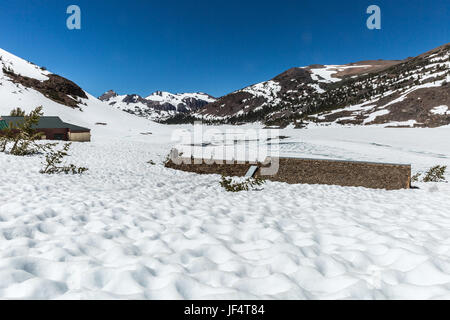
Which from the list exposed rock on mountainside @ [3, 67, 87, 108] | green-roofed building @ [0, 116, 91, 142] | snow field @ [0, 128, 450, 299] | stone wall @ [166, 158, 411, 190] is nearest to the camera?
snow field @ [0, 128, 450, 299]

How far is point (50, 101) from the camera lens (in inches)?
3019

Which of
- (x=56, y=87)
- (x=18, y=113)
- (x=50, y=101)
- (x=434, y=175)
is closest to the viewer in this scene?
(x=434, y=175)

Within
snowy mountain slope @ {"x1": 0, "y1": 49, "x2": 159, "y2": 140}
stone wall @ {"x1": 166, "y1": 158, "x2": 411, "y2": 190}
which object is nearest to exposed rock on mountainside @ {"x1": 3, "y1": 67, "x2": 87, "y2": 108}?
snowy mountain slope @ {"x1": 0, "y1": 49, "x2": 159, "y2": 140}

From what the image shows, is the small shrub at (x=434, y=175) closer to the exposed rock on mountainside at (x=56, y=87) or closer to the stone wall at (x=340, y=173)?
the stone wall at (x=340, y=173)

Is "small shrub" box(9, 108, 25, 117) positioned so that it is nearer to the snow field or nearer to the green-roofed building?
the green-roofed building

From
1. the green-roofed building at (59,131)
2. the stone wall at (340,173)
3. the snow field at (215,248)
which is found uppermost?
the green-roofed building at (59,131)

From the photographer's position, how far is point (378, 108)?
70.9m

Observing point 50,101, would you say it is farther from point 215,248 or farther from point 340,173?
point 215,248

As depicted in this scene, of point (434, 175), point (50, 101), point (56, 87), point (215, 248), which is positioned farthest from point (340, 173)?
point (56, 87)

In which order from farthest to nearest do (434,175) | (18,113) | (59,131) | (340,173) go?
(59,131)
(18,113)
(434,175)
(340,173)

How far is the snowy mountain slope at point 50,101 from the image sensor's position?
66125 mm

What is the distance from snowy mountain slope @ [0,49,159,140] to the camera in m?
66.1

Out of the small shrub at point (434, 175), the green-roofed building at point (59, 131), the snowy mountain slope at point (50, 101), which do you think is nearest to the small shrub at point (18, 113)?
the green-roofed building at point (59, 131)

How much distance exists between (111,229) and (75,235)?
607 millimetres
